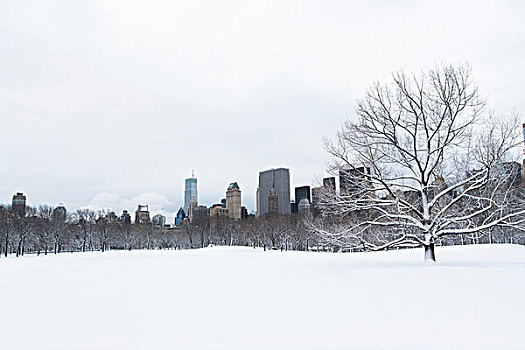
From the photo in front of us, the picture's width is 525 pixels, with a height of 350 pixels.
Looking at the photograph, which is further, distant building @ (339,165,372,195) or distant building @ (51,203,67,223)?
distant building @ (51,203,67,223)

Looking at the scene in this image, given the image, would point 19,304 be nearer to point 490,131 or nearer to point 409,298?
point 409,298

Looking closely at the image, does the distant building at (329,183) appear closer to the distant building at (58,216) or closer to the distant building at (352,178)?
the distant building at (352,178)

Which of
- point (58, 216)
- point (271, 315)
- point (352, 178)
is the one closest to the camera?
point (271, 315)

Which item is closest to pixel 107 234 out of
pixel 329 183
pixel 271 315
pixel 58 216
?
pixel 58 216

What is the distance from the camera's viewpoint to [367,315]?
25.7 ft

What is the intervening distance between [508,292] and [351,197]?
10.1 meters

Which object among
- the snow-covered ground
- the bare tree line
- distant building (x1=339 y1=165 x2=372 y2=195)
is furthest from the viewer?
the bare tree line

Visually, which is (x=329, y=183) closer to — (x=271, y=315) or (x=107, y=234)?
(x=271, y=315)

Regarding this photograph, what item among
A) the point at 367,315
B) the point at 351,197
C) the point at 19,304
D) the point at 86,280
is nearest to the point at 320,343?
the point at 367,315

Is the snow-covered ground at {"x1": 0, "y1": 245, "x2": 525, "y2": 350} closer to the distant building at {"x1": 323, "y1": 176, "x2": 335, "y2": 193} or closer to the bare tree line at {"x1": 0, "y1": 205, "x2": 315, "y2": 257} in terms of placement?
the distant building at {"x1": 323, "y1": 176, "x2": 335, "y2": 193}

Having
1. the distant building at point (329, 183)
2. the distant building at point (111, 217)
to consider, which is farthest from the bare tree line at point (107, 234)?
the distant building at point (329, 183)

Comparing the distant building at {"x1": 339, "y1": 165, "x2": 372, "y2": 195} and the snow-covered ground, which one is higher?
the distant building at {"x1": 339, "y1": 165, "x2": 372, "y2": 195}

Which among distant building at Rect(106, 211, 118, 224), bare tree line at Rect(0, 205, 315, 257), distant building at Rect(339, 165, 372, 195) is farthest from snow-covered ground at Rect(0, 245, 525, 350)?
distant building at Rect(106, 211, 118, 224)

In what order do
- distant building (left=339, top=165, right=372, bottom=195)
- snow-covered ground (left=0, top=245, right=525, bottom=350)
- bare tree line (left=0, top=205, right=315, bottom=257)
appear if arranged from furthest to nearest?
bare tree line (left=0, top=205, right=315, bottom=257)
distant building (left=339, top=165, right=372, bottom=195)
snow-covered ground (left=0, top=245, right=525, bottom=350)
